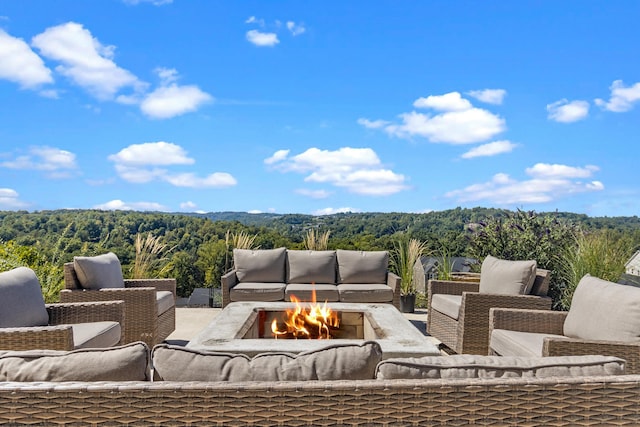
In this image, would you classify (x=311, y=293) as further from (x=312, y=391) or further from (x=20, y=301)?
(x=312, y=391)

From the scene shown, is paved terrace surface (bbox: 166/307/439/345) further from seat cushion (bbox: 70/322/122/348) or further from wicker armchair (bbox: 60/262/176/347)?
seat cushion (bbox: 70/322/122/348)

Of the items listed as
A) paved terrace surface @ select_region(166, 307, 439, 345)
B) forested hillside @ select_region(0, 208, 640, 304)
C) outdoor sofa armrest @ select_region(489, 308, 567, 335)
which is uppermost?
forested hillside @ select_region(0, 208, 640, 304)

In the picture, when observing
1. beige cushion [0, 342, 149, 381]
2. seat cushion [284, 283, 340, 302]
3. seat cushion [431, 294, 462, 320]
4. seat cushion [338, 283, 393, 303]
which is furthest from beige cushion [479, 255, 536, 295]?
beige cushion [0, 342, 149, 381]

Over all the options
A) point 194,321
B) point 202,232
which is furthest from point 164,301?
point 202,232

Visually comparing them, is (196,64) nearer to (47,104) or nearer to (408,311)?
(47,104)

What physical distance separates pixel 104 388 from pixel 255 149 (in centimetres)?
1113

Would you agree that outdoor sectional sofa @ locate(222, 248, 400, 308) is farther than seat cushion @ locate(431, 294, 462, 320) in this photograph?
Yes

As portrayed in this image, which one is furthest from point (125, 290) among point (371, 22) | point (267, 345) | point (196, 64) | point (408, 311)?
point (371, 22)

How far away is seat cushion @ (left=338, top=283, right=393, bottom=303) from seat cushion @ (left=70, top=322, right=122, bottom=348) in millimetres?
2614

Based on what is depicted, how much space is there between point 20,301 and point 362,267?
3689 millimetres

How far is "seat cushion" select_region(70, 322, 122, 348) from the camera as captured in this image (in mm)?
2993

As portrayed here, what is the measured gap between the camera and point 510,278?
4266mm

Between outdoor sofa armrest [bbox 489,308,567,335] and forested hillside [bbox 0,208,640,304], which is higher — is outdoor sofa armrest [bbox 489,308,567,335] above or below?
below

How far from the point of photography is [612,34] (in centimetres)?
789
